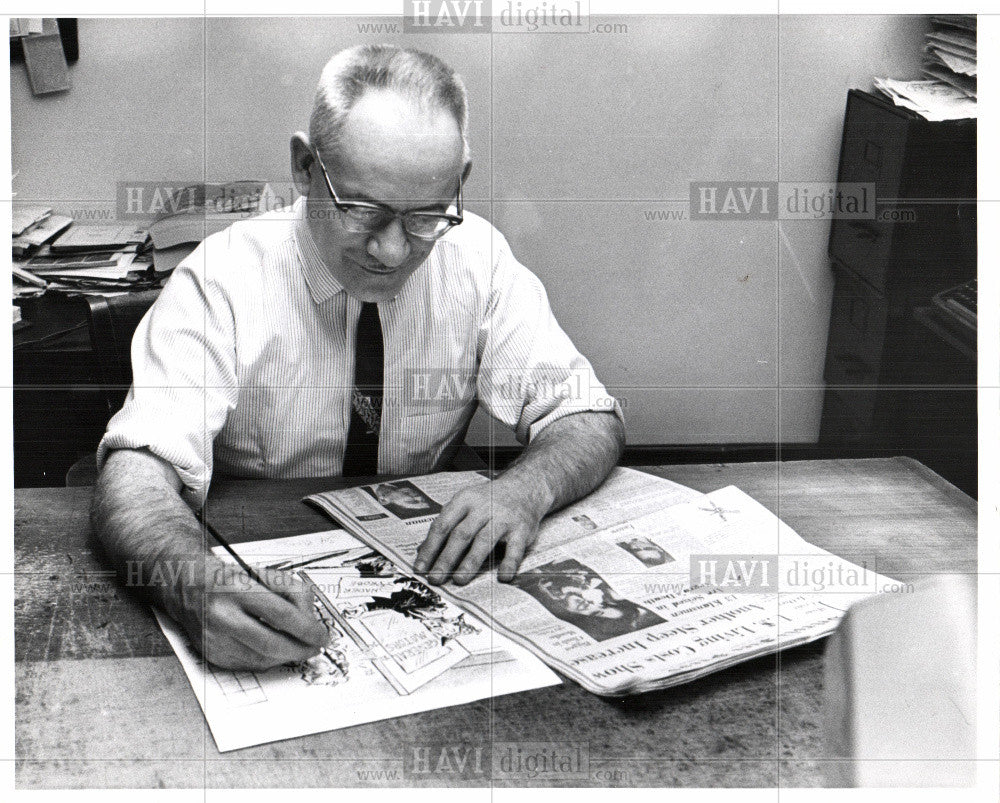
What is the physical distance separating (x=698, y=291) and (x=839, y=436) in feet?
1.68

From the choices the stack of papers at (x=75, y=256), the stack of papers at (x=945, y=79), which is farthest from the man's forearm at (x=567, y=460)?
the stack of papers at (x=945, y=79)

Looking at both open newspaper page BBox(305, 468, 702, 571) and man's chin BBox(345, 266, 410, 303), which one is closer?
open newspaper page BBox(305, 468, 702, 571)

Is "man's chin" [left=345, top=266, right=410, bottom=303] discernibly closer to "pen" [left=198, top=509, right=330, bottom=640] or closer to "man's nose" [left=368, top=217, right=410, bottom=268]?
"man's nose" [left=368, top=217, right=410, bottom=268]

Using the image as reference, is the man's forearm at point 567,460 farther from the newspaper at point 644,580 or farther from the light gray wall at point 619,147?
the light gray wall at point 619,147

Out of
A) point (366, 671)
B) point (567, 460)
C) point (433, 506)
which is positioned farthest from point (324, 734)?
point (567, 460)

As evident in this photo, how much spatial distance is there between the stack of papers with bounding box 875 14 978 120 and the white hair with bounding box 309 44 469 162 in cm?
91

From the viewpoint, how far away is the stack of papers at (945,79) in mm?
1839

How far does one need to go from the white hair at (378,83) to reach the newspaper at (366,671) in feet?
2.15

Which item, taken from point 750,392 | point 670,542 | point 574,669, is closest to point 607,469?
point 670,542

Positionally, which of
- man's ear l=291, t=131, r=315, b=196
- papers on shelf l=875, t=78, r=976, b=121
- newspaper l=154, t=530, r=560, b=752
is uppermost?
papers on shelf l=875, t=78, r=976, b=121

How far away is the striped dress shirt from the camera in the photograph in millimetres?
1457

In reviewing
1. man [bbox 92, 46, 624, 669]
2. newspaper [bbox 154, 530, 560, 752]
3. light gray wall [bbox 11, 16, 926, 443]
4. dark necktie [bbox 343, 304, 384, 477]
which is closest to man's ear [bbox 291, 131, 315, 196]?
man [bbox 92, 46, 624, 669]

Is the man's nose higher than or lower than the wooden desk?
higher
